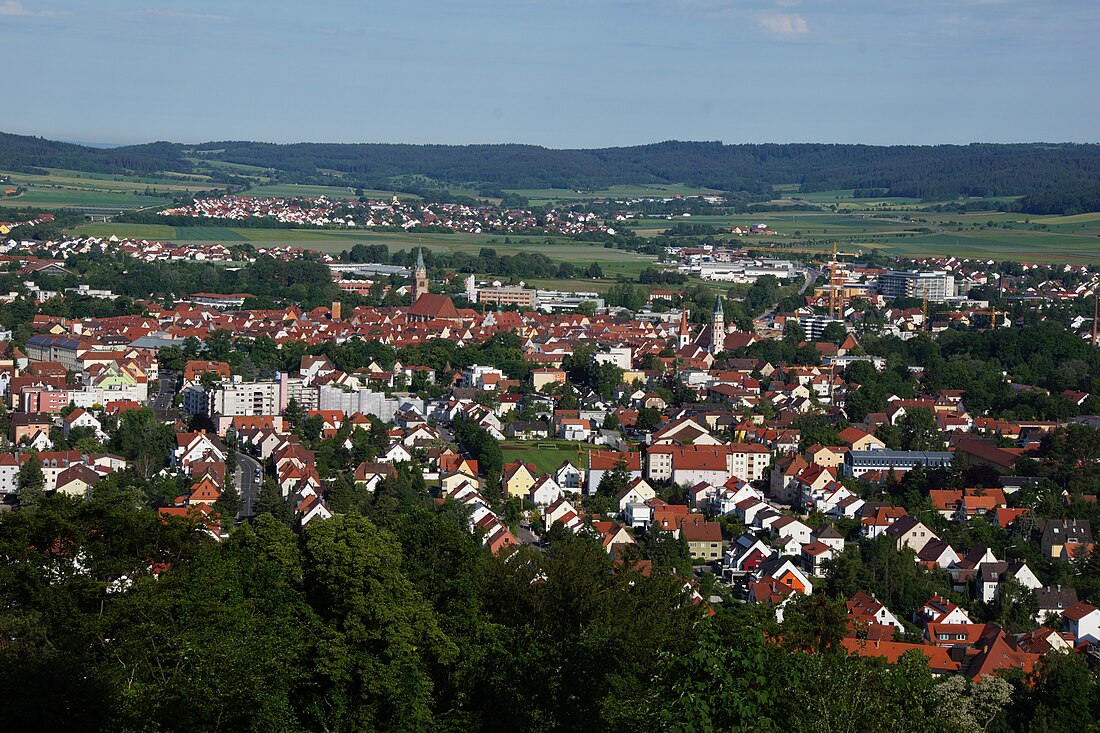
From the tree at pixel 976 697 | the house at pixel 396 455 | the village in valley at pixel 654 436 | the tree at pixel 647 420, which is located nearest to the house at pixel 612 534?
the village in valley at pixel 654 436

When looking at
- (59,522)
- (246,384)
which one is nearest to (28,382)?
(246,384)

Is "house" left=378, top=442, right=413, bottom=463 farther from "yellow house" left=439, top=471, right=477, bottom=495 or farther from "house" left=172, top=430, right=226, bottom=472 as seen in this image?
"house" left=172, top=430, right=226, bottom=472

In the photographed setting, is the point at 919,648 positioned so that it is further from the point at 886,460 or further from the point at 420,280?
the point at 420,280

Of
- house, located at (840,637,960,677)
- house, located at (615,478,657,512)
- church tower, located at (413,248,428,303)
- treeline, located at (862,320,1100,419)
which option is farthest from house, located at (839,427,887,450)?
church tower, located at (413,248,428,303)

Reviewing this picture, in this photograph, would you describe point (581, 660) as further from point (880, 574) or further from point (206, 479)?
point (206, 479)

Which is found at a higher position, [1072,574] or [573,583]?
[573,583]

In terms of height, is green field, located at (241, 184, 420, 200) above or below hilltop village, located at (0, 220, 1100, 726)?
below

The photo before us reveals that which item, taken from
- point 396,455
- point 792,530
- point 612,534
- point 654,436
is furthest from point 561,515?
point 654,436
